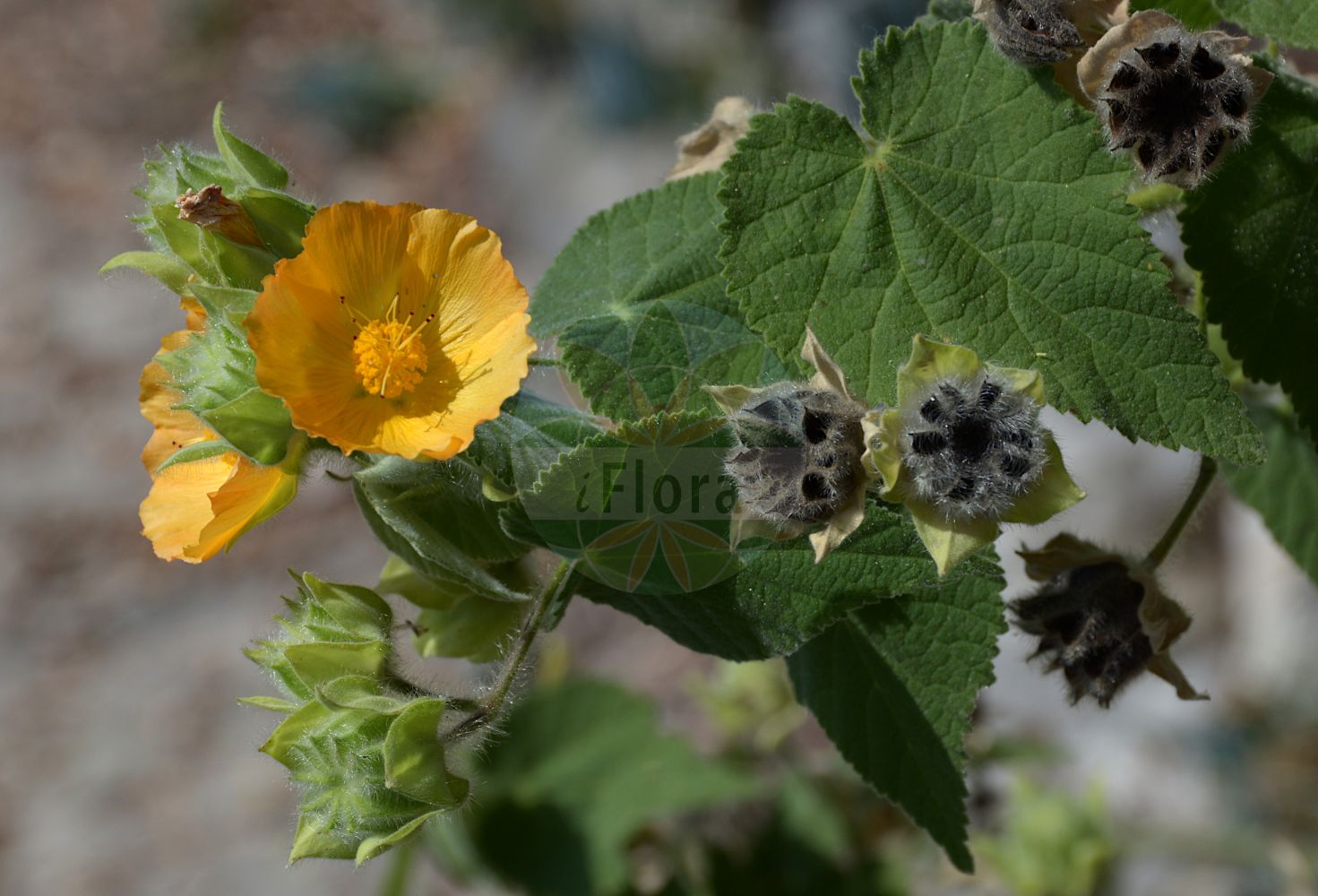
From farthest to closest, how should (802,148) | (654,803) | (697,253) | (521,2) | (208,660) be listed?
(521,2) < (208,660) < (654,803) < (697,253) < (802,148)

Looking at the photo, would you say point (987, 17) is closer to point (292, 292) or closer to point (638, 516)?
point (638, 516)

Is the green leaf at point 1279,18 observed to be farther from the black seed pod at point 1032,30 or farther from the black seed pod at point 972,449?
the black seed pod at point 972,449

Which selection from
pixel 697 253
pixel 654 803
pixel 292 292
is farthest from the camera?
pixel 654 803

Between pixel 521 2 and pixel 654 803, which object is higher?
pixel 521 2

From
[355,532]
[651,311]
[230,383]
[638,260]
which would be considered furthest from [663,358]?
[355,532]

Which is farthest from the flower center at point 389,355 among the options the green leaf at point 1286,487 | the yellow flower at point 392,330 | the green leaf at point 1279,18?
the green leaf at point 1286,487

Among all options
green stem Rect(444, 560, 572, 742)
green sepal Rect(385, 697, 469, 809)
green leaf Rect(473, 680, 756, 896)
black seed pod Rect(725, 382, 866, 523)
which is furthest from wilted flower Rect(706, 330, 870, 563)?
green leaf Rect(473, 680, 756, 896)

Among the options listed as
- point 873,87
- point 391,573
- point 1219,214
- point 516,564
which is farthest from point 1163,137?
point 391,573
